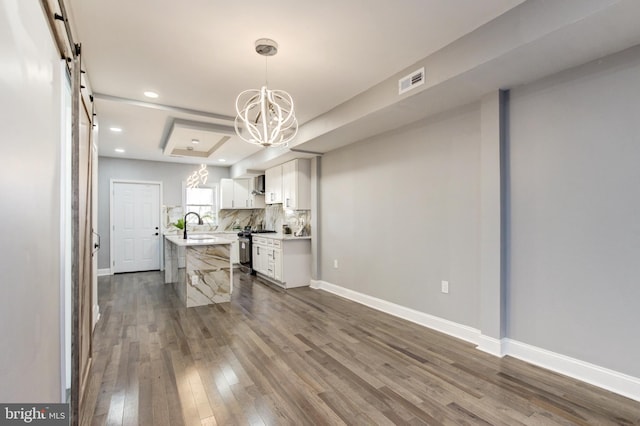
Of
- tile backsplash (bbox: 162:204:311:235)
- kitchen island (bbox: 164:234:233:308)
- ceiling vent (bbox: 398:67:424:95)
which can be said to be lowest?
kitchen island (bbox: 164:234:233:308)

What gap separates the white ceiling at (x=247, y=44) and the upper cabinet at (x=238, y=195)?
155 inches

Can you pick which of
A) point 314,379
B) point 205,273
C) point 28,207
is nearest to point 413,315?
point 314,379

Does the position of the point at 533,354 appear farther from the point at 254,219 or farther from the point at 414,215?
the point at 254,219

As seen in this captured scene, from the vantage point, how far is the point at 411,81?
3.07m

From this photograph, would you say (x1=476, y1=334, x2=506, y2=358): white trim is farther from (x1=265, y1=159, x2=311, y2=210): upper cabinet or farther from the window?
the window

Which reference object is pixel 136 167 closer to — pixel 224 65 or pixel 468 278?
pixel 224 65

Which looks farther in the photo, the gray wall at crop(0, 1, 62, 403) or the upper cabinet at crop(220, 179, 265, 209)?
the upper cabinet at crop(220, 179, 265, 209)

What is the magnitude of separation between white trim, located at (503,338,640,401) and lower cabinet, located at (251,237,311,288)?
11.7 ft

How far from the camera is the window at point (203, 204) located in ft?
26.8

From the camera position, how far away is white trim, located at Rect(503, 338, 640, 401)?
223 cm

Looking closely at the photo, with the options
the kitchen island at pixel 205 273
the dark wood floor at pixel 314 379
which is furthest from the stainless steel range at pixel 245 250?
the dark wood floor at pixel 314 379

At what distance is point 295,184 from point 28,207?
192 inches

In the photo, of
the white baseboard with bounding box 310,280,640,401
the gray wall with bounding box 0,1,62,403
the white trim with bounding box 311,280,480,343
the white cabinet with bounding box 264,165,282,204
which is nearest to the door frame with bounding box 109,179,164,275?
the white cabinet with bounding box 264,165,282,204

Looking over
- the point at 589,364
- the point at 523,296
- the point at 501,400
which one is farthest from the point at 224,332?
the point at 589,364
